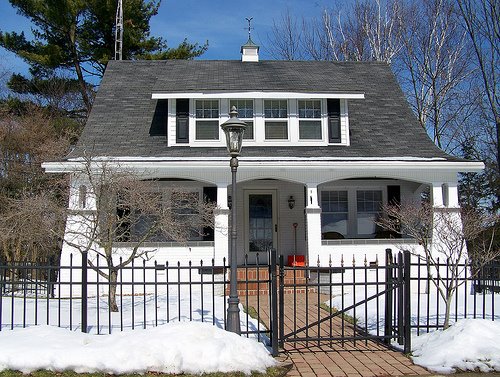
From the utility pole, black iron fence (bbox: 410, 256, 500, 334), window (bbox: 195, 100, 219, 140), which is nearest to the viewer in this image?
black iron fence (bbox: 410, 256, 500, 334)

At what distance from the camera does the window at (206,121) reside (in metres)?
16.2

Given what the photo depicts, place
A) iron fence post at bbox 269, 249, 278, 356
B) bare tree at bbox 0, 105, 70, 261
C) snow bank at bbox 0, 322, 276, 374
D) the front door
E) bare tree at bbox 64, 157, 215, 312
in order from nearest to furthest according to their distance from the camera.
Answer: snow bank at bbox 0, 322, 276, 374, iron fence post at bbox 269, 249, 278, 356, bare tree at bbox 64, 157, 215, 312, the front door, bare tree at bbox 0, 105, 70, 261

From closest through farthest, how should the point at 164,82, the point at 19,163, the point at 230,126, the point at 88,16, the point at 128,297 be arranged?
the point at 230,126 < the point at 128,297 < the point at 164,82 < the point at 19,163 < the point at 88,16

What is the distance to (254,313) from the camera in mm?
11141

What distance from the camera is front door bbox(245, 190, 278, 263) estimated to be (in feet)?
56.3

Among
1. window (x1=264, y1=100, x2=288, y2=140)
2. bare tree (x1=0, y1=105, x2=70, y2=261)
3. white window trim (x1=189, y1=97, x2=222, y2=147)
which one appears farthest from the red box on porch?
bare tree (x1=0, y1=105, x2=70, y2=261)

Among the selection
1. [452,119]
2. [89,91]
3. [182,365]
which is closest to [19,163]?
[89,91]

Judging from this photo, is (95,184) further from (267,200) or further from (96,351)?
(267,200)

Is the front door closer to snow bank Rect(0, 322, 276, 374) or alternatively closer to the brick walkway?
the brick walkway

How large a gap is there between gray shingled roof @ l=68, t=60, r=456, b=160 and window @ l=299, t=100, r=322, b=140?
0.52 meters

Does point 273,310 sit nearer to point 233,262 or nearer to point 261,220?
point 233,262

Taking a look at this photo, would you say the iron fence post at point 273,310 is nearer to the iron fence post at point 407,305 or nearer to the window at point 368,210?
the iron fence post at point 407,305

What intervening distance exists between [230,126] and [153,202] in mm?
3910

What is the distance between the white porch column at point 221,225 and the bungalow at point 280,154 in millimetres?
28
